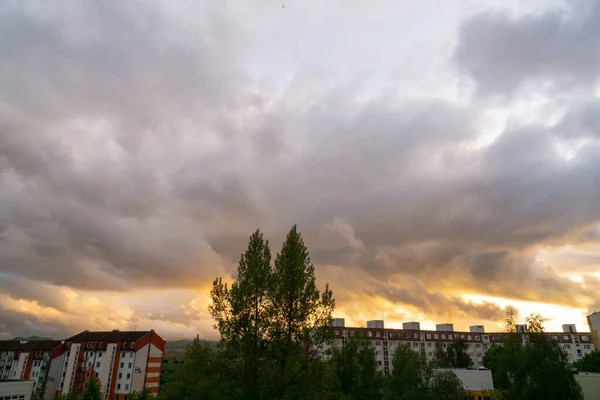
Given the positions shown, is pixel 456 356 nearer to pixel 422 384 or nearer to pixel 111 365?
pixel 422 384

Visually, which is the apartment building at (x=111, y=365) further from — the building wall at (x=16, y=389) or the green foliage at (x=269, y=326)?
the green foliage at (x=269, y=326)

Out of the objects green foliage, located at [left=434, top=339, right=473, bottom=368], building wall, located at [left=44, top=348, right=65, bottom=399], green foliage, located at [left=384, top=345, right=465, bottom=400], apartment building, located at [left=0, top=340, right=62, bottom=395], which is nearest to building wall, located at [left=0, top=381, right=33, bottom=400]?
green foliage, located at [left=384, top=345, right=465, bottom=400]

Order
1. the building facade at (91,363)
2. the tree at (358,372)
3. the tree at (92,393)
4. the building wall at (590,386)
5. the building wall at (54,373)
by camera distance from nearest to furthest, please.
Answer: the tree at (92,393) < the building wall at (590,386) < the tree at (358,372) < the building facade at (91,363) < the building wall at (54,373)

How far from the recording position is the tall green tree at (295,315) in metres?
23.5

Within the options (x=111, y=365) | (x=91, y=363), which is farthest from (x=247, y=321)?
(x=91, y=363)

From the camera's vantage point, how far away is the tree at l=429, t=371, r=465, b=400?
47.9m

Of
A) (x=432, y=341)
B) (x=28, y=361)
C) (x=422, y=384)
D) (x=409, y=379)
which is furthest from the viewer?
(x=432, y=341)

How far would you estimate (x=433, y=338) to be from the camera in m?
150

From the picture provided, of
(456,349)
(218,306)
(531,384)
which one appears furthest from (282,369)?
(456,349)

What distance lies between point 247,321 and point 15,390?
4307cm

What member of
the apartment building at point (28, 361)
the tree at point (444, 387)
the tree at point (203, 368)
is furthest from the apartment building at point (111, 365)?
the tree at point (203, 368)

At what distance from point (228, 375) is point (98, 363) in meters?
95.7

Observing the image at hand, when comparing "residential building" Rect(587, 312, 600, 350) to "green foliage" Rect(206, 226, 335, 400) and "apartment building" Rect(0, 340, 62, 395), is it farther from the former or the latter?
"apartment building" Rect(0, 340, 62, 395)

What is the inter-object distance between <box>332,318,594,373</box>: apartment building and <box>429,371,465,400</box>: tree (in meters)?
90.3
